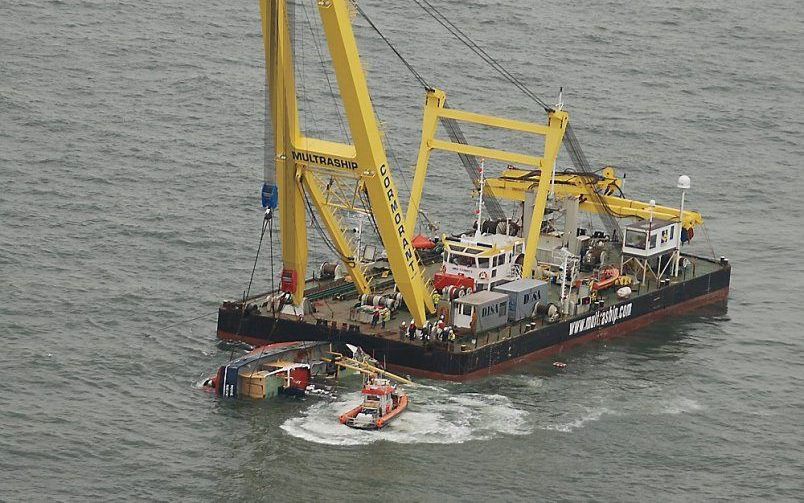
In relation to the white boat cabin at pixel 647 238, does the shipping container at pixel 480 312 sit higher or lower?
lower

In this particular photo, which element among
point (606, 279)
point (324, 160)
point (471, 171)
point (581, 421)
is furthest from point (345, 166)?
point (606, 279)

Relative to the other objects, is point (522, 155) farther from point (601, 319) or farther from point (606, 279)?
point (601, 319)

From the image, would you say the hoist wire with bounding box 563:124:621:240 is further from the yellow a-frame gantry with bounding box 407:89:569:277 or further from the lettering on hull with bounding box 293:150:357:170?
the lettering on hull with bounding box 293:150:357:170

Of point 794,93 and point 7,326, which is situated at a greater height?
point 794,93

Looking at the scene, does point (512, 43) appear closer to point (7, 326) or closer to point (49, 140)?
point (49, 140)

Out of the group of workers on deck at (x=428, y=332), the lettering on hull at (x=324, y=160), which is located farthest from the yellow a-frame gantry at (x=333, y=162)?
the group of workers on deck at (x=428, y=332)

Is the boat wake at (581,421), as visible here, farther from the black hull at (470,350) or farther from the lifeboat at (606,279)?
the lifeboat at (606,279)

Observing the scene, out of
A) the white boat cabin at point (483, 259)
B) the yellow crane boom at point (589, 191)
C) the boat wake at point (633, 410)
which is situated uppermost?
the yellow crane boom at point (589, 191)

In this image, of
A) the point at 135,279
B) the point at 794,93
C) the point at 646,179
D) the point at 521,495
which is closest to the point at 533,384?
the point at 521,495
